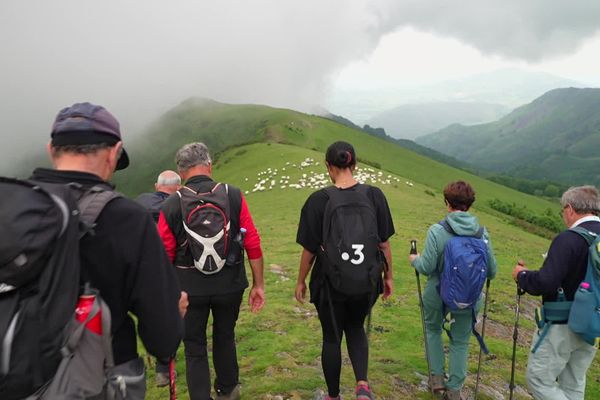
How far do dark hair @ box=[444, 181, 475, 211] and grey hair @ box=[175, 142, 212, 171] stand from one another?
10.7ft

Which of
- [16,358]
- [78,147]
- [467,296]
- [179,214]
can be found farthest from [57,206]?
[467,296]

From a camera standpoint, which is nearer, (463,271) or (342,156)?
(342,156)

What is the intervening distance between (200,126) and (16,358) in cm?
12020

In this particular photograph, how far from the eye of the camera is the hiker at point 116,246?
280 centimetres

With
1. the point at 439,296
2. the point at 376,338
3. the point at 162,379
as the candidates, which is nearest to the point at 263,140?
the point at 376,338

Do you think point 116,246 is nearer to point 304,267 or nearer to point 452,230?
point 304,267

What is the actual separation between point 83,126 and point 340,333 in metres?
3.85

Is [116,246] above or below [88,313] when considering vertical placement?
above

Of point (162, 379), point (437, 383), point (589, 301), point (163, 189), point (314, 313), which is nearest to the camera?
point (589, 301)

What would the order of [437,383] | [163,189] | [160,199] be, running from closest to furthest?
[437,383] < [160,199] < [163,189]

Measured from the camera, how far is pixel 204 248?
4973mm

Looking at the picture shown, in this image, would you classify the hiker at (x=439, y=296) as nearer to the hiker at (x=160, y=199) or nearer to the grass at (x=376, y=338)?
the grass at (x=376, y=338)

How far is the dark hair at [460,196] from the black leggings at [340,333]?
1.90 metres

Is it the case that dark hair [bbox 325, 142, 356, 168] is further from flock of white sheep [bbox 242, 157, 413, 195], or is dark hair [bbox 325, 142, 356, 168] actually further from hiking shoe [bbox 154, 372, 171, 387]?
flock of white sheep [bbox 242, 157, 413, 195]
